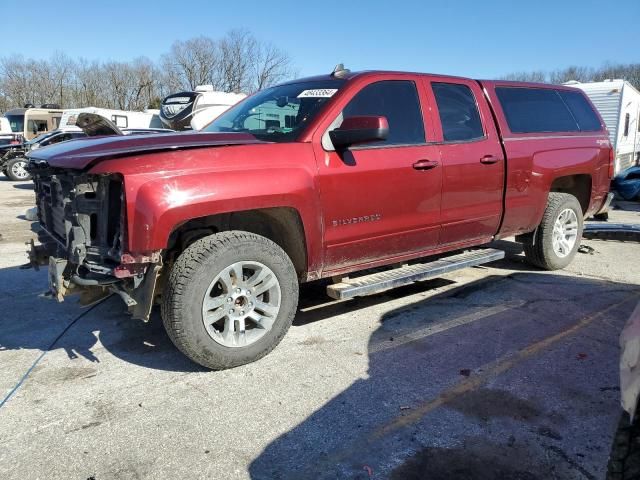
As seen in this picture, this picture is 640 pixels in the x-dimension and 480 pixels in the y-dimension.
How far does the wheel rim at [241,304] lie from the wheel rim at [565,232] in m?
3.68

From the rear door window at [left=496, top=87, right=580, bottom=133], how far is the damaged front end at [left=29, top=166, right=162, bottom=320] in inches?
147

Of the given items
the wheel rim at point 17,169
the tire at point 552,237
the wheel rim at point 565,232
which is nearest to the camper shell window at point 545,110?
the tire at point 552,237

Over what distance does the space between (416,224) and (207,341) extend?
1977 mm

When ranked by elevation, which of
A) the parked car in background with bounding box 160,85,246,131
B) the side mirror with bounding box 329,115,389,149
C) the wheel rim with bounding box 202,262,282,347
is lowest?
the wheel rim with bounding box 202,262,282,347

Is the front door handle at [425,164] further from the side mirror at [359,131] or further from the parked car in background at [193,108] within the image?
the parked car in background at [193,108]

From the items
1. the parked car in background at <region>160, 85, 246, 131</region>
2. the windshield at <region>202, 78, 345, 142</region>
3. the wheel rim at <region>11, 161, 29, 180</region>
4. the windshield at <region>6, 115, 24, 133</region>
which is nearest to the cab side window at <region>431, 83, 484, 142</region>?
the windshield at <region>202, 78, 345, 142</region>

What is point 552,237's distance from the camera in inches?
224

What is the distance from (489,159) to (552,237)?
158 centimetres

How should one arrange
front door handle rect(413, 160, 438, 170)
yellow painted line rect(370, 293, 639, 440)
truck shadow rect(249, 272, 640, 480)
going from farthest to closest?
front door handle rect(413, 160, 438, 170) → yellow painted line rect(370, 293, 639, 440) → truck shadow rect(249, 272, 640, 480)

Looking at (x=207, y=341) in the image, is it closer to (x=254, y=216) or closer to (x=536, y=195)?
(x=254, y=216)

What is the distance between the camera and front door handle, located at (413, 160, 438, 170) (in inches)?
163

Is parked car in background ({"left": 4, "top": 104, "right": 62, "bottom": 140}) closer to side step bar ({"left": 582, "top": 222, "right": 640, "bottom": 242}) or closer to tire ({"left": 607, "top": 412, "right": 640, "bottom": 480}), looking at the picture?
side step bar ({"left": 582, "top": 222, "right": 640, "bottom": 242})

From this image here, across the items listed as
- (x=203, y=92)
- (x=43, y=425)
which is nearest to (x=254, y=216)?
(x=43, y=425)

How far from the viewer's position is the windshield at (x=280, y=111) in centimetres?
386
